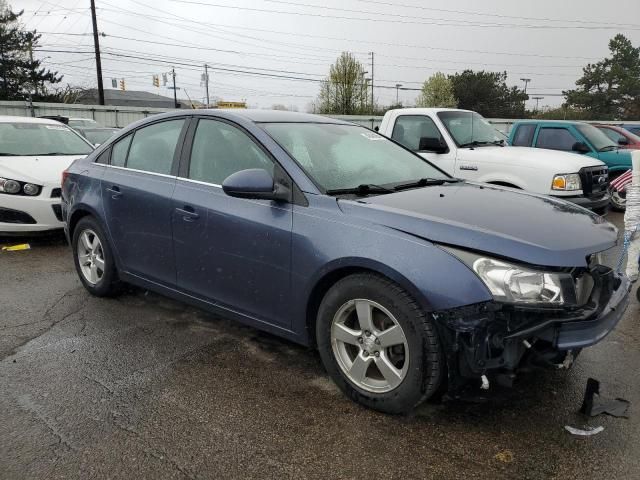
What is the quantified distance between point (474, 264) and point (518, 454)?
93 cm

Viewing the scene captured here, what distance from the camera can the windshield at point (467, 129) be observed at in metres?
7.60

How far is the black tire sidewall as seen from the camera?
4402 millimetres

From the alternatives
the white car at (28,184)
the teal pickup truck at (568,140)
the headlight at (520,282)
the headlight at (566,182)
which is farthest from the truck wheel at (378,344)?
the teal pickup truck at (568,140)

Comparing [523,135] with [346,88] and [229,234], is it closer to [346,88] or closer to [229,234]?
[229,234]

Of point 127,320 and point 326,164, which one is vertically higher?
point 326,164

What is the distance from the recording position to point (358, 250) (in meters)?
2.69

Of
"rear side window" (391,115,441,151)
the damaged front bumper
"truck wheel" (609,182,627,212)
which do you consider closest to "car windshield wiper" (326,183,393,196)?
the damaged front bumper

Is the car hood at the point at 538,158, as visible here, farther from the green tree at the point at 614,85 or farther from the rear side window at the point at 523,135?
the green tree at the point at 614,85

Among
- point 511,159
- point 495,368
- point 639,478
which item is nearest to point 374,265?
point 495,368

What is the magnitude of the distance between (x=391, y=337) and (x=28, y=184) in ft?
18.4

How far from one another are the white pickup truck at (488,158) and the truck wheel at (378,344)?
4.50 meters

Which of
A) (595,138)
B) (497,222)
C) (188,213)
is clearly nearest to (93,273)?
(188,213)

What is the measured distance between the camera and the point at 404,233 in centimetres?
264

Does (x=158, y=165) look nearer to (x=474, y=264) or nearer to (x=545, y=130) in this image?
(x=474, y=264)
